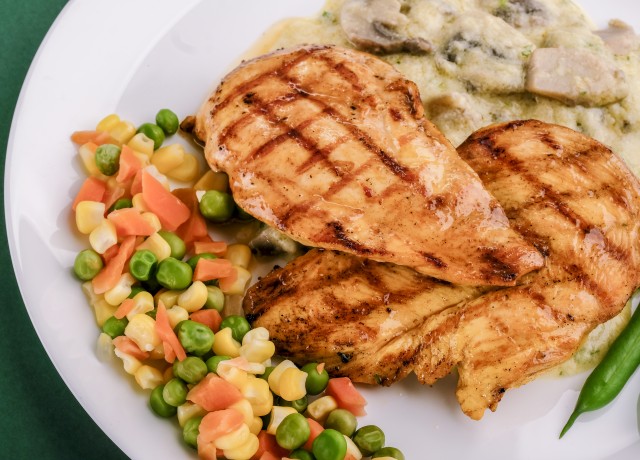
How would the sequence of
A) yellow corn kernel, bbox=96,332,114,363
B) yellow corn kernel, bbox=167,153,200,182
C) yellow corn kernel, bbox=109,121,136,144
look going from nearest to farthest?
yellow corn kernel, bbox=96,332,114,363, yellow corn kernel, bbox=109,121,136,144, yellow corn kernel, bbox=167,153,200,182

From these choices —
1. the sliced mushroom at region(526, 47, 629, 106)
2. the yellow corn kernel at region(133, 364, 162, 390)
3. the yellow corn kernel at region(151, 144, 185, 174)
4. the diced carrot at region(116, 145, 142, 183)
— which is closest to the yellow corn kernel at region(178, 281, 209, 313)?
the yellow corn kernel at region(133, 364, 162, 390)

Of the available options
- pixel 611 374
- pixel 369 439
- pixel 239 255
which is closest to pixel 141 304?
pixel 239 255

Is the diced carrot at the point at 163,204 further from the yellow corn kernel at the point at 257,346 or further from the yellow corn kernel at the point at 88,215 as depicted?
the yellow corn kernel at the point at 257,346

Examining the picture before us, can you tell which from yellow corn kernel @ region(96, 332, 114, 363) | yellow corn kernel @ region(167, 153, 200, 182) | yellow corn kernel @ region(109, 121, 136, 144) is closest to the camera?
yellow corn kernel @ region(96, 332, 114, 363)

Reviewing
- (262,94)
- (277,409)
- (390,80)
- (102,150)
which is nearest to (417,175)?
(390,80)

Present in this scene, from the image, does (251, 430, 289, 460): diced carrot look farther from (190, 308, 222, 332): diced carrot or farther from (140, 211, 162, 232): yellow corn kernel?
(140, 211, 162, 232): yellow corn kernel

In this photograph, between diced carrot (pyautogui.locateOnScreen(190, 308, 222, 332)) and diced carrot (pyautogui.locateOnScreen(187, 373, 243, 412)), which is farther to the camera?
diced carrot (pyautogui.locateOnScreen(190, 308, 222, 332))

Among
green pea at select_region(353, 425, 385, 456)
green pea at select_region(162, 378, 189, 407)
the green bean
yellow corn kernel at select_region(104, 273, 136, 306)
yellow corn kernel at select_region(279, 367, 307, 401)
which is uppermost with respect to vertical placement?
yellow corn kernel at select_region(104, 273, 136, 306)

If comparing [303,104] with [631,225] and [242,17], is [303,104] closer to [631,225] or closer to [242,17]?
[242,17]
